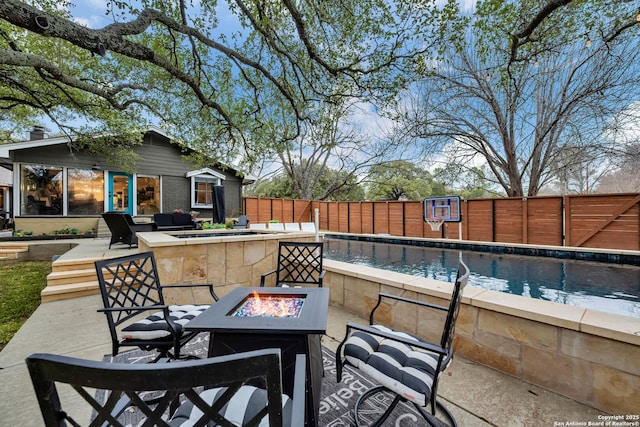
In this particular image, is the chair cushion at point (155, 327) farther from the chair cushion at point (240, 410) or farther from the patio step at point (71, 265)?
the patio step at point (71, 265)

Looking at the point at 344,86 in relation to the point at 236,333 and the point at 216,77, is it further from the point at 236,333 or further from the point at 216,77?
the point at 236,333

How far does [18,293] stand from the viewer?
4211 millimetres

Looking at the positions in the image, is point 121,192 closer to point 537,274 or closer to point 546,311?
point 546,311

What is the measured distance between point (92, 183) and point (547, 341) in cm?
1269

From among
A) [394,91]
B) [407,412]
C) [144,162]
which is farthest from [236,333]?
[144,162]

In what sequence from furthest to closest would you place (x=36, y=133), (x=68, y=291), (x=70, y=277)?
(x=36, y=133), (x=70, y=277), (x=68, y=291)

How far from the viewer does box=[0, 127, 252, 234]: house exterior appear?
8.31 metres

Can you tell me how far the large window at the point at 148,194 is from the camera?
33.0 ft

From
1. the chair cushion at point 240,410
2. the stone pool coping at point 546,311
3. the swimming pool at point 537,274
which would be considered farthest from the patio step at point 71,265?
the swimming pool at point 537,274

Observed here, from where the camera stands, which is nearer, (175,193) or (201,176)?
(175,193)

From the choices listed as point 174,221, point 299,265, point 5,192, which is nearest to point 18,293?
point 174,221

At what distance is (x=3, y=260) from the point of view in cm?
657

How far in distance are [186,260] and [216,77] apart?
540 cm

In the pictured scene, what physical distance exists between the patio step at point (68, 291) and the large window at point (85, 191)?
705cm
